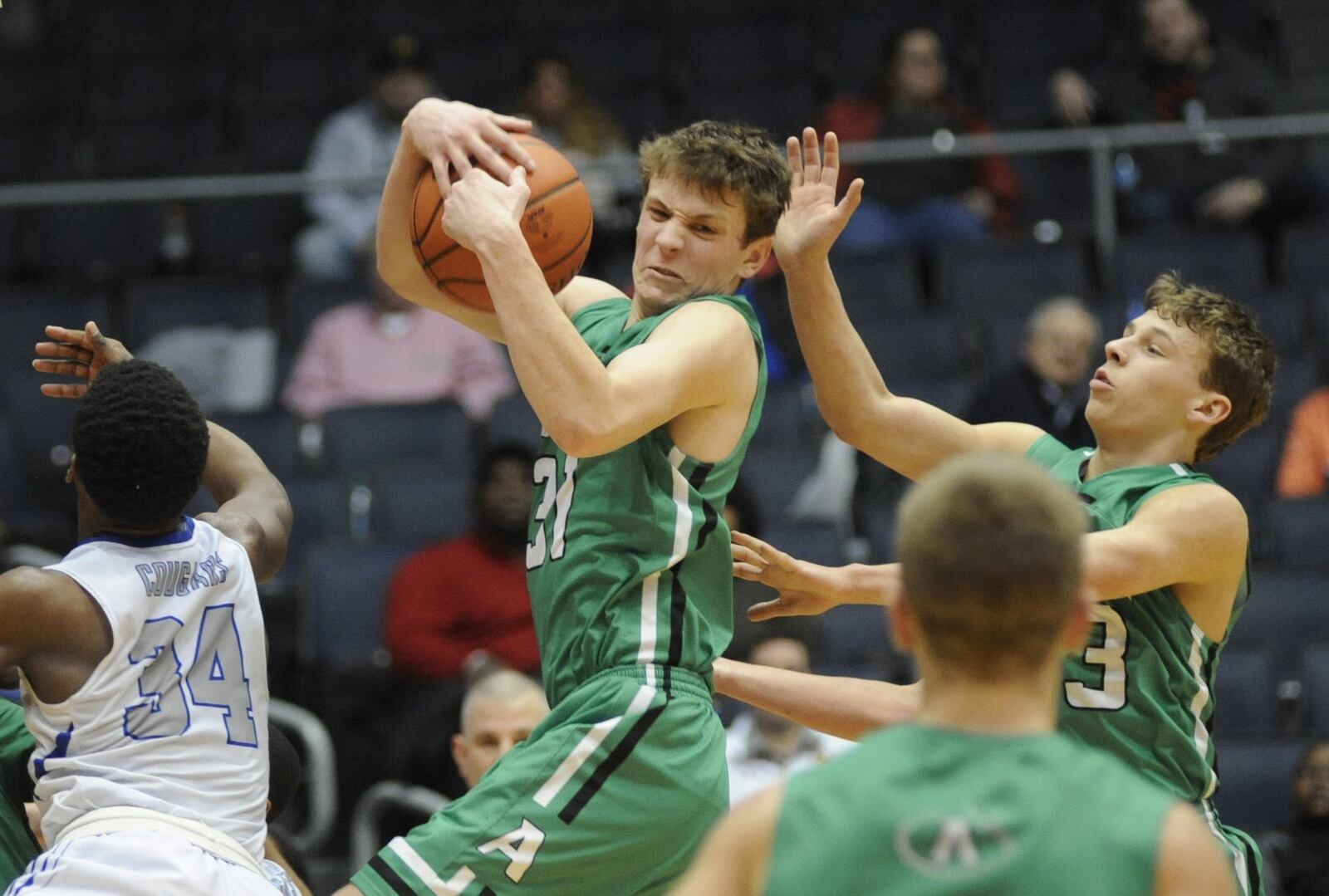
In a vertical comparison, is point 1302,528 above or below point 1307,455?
below

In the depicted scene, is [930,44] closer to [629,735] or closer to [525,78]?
[525,78]

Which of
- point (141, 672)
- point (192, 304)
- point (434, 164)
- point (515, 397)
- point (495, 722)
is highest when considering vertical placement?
point (434, 164)

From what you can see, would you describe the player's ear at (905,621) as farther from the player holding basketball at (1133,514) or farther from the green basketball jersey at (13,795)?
the green basketball jersey at (13,795)

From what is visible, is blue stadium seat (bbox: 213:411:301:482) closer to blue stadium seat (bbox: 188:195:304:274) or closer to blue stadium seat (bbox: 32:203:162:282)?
blue stadium seat (bbox: 188:195:304:274)

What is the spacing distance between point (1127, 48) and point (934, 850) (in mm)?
8980

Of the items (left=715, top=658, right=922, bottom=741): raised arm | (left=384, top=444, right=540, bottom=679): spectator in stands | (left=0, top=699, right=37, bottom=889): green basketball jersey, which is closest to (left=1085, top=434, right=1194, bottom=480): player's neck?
(left=715, top=658, right=922, bottom=741): raised arm

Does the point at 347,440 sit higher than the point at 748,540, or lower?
lower

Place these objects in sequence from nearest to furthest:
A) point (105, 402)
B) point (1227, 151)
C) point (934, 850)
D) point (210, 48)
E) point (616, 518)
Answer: point (934, 850) → point (105, 402) → point (616, 518) → point (1227, 151) → point (210, 48)

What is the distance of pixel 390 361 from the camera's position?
9.16 m

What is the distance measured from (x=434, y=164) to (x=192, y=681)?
111 centimetres

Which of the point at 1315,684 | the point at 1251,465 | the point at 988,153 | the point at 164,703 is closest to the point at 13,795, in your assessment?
the point at 164,703

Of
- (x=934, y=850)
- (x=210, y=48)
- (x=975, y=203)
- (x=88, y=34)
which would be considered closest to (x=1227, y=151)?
(x=975, y=203)

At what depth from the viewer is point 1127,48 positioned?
10.5 meters

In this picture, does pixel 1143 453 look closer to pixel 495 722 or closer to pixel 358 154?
pixel 495 722
